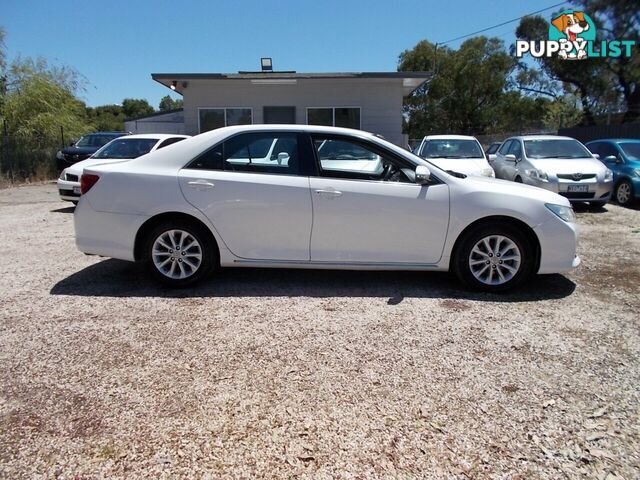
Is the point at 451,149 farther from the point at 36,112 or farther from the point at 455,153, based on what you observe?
the point at 36,112

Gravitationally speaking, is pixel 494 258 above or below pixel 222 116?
below

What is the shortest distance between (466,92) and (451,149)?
1264 inches

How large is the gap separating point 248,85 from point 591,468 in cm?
1494

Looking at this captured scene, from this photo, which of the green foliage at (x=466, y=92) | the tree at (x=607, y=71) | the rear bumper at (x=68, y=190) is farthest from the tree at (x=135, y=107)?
the rear bumper at (x=68, y=190)

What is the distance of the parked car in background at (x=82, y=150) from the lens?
599 inches

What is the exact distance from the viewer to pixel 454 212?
14.7ft

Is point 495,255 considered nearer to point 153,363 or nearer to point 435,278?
point 435,278

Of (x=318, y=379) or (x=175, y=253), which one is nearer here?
(x=318, y=379)

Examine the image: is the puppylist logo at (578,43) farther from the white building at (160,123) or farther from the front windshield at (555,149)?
the white building at (160,123)

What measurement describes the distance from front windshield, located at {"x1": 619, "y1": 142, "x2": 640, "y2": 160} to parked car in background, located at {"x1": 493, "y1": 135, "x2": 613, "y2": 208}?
1.37 metres

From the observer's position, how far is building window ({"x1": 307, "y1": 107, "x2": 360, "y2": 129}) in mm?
15484

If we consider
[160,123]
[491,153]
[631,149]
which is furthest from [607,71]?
[160,123]

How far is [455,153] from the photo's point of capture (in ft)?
37.3

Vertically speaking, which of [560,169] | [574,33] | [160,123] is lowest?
[560,169]
